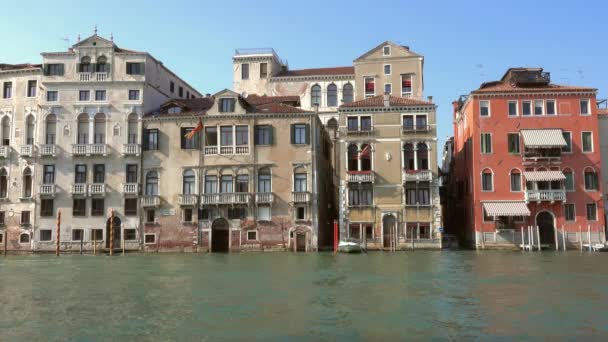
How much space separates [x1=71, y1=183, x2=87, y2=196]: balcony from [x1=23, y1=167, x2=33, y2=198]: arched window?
3.26 meters

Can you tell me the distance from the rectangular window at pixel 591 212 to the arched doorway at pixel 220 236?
21330mm

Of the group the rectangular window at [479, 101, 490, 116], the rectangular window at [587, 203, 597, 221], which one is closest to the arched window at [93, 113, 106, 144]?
the rectangular window at [479, 101, 490, 116]

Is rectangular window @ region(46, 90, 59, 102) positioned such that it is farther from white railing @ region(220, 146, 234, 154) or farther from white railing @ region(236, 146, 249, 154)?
white railing @ region(236, 146, 249, 154)

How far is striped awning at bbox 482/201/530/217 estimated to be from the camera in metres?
35.1

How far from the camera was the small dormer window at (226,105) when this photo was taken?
123ft

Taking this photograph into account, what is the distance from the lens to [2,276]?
944 inches

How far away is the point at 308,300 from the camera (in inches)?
664

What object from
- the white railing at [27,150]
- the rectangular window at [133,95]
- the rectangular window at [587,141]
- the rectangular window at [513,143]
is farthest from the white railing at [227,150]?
the rectangular window at [587,141]

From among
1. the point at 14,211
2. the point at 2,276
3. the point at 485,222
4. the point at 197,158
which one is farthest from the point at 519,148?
the point at 14,211

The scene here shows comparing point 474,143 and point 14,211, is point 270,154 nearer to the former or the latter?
point 474,143

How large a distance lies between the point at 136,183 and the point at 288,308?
2415 centimetres

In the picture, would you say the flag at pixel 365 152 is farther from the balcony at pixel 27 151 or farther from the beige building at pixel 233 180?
the balcony at pixel 27 151

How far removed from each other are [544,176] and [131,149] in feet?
81.1

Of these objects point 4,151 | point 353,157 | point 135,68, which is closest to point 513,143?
point 353,157
